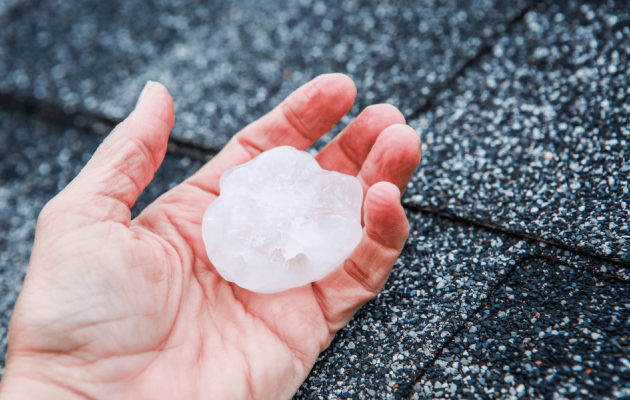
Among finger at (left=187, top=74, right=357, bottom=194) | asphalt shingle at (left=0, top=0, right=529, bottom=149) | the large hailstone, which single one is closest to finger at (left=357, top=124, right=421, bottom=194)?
the large hailstone

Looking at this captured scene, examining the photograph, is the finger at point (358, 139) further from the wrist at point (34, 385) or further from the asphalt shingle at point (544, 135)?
the wrist at point (34, 385)

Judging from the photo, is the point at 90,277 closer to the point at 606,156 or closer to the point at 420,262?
the point at 420,262

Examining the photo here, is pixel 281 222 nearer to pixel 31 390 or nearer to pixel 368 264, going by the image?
pixel 368 264

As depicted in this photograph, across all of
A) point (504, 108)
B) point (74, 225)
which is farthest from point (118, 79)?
point (504, 108)

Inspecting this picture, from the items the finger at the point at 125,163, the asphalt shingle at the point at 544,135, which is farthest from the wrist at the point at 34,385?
the asphalt shingle at the point at 544,135

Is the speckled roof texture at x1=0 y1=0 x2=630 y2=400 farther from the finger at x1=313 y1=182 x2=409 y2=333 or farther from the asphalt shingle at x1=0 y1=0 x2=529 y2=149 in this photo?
the finger at x1=313 y1=182 x2=409 y2=333

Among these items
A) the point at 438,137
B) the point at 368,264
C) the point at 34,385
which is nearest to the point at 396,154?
the point at 368,264
